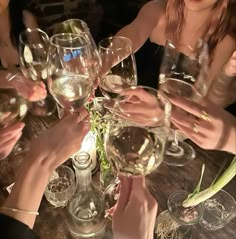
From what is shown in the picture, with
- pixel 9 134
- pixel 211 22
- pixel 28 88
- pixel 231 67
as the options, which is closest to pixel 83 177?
pixel 9 134

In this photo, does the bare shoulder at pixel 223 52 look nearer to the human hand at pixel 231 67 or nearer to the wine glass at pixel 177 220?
the human hand at pixel 231 67

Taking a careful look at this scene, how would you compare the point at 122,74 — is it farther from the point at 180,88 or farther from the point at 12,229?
the point at 12,229

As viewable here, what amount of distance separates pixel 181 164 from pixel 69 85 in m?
0.36

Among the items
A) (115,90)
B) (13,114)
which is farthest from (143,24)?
(13,114)

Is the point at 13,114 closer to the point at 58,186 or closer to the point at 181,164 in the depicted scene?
the point at 58,186

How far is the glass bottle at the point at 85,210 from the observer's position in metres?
0.73

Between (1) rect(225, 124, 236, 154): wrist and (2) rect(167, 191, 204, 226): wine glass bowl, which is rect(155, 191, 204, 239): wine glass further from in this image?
(1) rect(225, 124, 236, 154): wrist

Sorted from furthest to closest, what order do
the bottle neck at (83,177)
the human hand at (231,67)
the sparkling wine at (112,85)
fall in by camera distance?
the human hand at (231,67), the sparkling wine at (112,85), the bottle neck at (83,177)

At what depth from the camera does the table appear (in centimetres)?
75

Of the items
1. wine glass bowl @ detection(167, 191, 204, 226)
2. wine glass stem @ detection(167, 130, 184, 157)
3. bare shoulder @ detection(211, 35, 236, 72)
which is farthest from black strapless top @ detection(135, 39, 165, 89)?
wine glass bowl @ detection(167, 191, 204, 226)

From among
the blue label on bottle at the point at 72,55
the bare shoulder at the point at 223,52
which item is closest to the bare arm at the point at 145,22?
the bare shoulder at the point at 223,52

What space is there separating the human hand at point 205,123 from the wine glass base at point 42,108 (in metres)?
0.42

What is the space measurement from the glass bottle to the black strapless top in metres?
0.77

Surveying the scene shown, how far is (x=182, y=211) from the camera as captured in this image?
2.52ft
